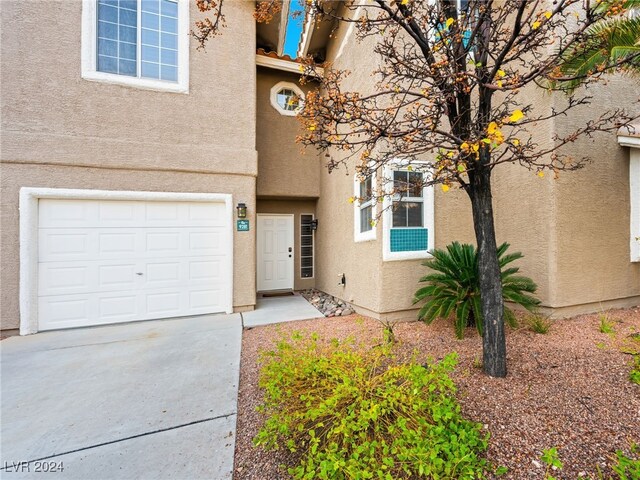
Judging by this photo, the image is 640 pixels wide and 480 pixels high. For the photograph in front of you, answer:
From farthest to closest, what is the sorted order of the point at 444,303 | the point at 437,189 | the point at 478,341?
the point at 437,189 → the point at 444,303 → the point at 478,341

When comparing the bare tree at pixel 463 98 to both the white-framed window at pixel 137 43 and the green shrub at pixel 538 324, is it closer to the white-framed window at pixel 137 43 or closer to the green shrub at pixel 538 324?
the green shrub at pixel 538 324

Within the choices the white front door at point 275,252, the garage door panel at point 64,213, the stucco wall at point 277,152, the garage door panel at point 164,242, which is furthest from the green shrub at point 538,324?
the garage door panel at point 64,213

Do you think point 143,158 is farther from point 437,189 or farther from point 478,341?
point 478,341

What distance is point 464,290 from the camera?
4020 millimetres

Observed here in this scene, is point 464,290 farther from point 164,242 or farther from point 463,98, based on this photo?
point 164,242

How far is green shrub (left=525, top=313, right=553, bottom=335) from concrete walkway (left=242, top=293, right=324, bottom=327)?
3602 millimetres

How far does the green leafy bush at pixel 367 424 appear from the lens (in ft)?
5.65

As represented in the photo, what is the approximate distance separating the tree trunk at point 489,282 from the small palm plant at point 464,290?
0.84 meters

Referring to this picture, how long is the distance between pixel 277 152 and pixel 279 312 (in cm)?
427

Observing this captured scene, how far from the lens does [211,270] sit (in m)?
5.98

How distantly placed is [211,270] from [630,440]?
20.5ft

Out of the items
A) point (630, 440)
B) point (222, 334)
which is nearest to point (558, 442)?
point (630, 440)

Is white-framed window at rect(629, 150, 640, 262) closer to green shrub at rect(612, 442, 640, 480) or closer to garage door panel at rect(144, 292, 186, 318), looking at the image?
green shrub at rect(612, 442, 640, 480)

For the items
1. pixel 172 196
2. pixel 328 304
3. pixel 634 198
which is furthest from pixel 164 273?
pixel 634 198
